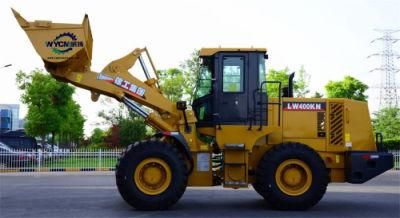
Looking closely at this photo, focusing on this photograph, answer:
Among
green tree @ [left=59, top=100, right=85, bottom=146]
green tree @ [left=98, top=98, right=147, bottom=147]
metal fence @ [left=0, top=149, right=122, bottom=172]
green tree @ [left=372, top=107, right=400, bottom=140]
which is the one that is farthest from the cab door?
green tree @ [left=372, top=107, right=400, bottom=140]

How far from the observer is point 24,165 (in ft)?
94.1

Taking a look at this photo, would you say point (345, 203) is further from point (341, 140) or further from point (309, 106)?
point (309, 106)

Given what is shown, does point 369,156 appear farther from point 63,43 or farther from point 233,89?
point 63,43

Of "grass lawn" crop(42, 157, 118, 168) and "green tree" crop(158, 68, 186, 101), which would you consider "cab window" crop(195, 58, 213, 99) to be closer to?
"grass lawn" crop(42, 157, 118, 168)

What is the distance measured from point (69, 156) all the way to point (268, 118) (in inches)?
761

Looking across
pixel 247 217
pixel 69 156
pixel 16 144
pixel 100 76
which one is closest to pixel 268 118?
pixel 247 217

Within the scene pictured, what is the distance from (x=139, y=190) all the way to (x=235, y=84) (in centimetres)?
306

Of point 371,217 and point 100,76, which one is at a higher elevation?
point 100,76

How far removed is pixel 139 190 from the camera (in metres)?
11.5

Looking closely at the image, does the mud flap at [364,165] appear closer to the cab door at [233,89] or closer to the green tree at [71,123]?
the cab door at [233,89]

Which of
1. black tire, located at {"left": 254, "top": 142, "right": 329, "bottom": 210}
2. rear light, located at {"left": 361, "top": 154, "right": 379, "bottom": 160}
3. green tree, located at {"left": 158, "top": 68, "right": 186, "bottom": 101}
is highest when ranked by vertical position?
green tree, located at {"left": 158, "top": 68, "right": 186, "bottom": 101}

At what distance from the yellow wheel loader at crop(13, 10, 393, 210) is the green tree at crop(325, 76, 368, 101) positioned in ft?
132

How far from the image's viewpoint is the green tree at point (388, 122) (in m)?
49.8

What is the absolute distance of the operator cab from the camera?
12055 mm
